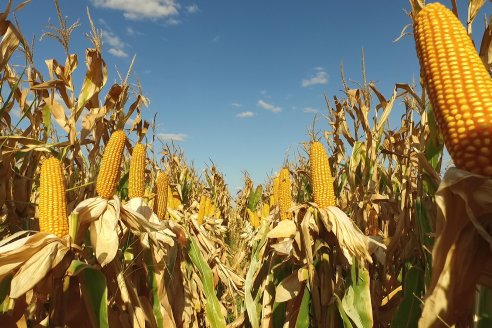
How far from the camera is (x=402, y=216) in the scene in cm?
377

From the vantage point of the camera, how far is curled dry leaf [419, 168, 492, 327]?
175 centimetres

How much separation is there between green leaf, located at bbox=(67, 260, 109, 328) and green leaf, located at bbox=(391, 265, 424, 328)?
94.9 inches

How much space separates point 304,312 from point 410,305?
1232 millimetres

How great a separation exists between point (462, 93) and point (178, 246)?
4531 mm

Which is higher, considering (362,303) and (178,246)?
(178,246)

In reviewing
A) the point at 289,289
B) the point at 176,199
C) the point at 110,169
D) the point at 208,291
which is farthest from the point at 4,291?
the point at 176,199

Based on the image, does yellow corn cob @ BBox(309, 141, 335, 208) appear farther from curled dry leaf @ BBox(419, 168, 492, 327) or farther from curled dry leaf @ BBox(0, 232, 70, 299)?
curled dry leaf @ BBox(0, 232, 70, 299)

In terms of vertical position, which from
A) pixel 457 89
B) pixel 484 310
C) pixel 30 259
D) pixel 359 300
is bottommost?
pixel 359 300

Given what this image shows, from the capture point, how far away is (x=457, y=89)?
6.28 feet

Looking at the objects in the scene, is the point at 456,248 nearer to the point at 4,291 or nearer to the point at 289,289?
the point at 289,289

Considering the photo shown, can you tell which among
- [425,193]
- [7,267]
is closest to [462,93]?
[425,193]

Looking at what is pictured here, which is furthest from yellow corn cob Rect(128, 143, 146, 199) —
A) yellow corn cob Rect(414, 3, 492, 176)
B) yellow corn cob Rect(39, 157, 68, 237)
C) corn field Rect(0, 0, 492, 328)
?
yellow corn cob Rect(414, 3, 492, 176)

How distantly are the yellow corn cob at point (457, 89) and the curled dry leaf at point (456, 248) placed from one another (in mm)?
135

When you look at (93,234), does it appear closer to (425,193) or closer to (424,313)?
(424,313)
